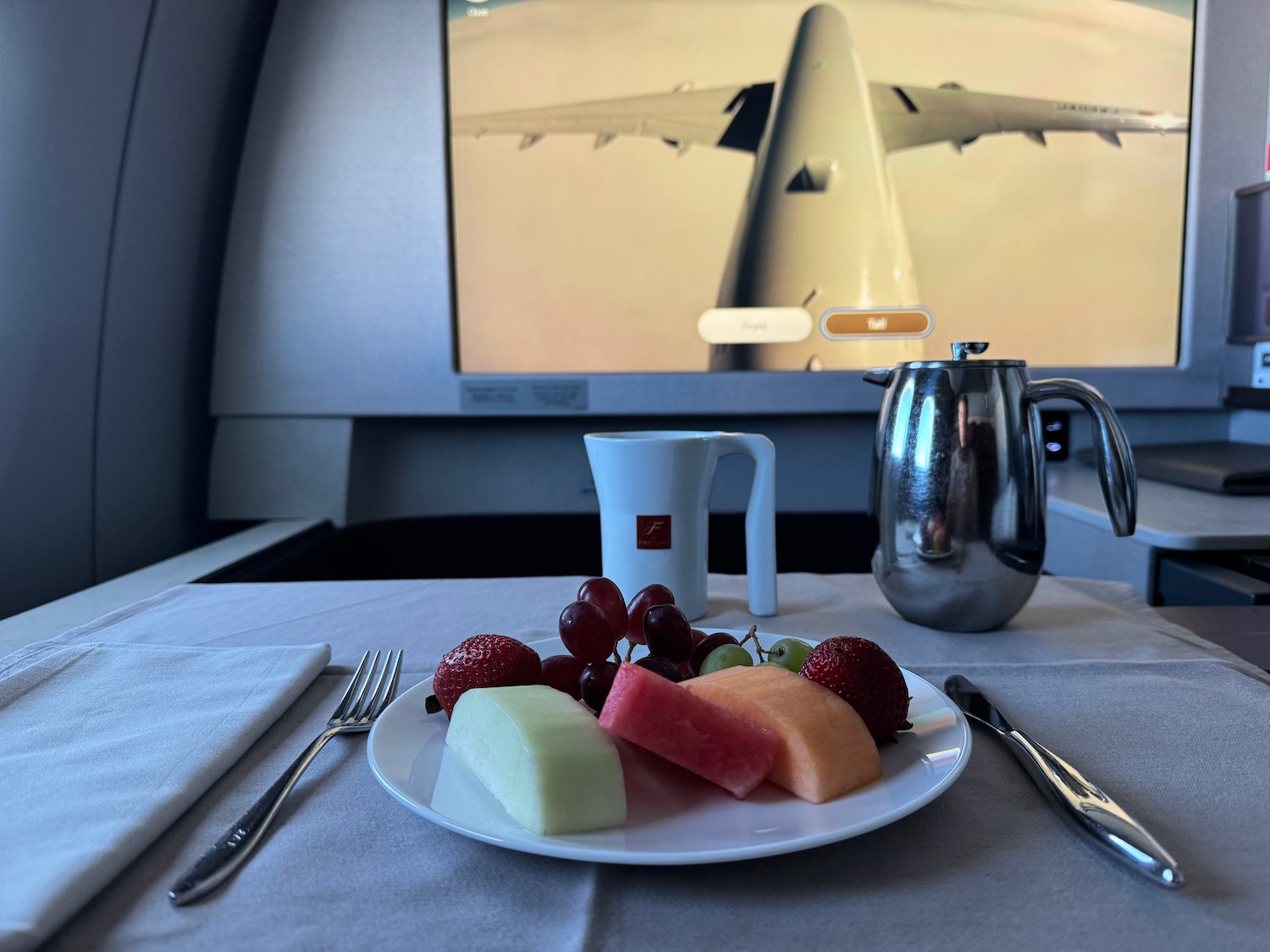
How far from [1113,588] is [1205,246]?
33.9 inches

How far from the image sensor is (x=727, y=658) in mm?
478

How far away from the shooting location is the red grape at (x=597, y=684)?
439mm

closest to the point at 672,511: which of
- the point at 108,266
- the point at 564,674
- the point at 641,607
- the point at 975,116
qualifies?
the point at 641,607

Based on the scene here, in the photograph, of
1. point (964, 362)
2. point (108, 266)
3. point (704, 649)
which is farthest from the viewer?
point (108, 266)

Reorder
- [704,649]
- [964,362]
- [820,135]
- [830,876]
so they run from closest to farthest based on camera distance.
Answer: [830,876] < [704,649] < [964,362] < [820,135]

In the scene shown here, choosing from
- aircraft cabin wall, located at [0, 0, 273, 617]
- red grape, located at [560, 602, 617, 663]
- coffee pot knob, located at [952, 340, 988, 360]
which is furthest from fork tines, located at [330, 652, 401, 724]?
aircraft cabin wall, located at [0, 0, 273, 617]

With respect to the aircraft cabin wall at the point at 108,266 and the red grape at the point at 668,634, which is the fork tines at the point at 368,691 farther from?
the aircraft cabin wall at the point at 108,266

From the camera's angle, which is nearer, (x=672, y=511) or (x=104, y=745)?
(x=104, y=745)

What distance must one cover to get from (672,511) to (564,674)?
9.1 inches

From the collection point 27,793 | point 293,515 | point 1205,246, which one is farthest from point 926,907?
point 1205,246

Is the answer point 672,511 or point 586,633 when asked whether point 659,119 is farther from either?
point 586,633

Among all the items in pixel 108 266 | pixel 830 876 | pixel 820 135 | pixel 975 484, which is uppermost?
pixel 820 135

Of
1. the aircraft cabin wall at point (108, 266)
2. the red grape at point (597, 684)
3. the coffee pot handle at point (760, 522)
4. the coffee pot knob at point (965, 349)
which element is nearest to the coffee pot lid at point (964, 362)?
the coffee pot knob at point (965, 349)

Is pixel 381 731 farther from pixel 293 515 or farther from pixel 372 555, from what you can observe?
pixel 293 515
